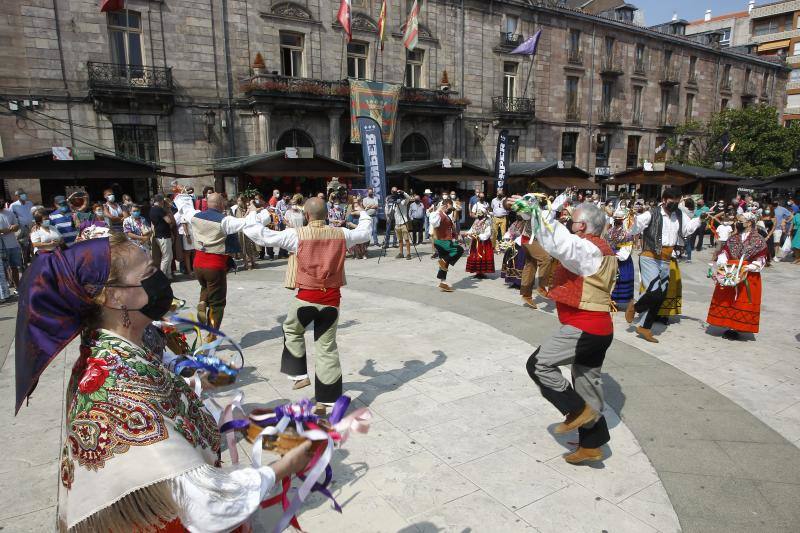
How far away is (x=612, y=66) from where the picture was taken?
97.0 ft

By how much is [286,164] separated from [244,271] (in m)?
5.72

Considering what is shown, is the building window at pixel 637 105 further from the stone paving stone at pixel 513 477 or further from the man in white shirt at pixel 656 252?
the stone paving stone at pixel 513 477

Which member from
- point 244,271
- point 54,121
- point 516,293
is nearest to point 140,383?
point 516,293

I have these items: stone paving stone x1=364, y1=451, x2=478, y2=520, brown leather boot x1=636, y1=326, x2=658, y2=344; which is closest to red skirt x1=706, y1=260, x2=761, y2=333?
brown leather boot x1=636, y1=326, x2=658, y2=344

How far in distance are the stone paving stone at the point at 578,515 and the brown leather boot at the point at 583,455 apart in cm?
31

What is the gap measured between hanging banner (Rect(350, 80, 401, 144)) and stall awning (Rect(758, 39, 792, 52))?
147 ft

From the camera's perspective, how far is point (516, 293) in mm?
9602

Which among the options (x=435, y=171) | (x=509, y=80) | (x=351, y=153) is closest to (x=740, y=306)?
(x=435, y=171)

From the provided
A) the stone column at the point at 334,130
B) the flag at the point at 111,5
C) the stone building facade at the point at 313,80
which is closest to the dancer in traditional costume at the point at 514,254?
the stone building facade at the point at 313,80

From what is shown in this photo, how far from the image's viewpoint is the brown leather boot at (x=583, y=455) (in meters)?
3.62

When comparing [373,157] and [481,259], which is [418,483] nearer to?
[481,259]

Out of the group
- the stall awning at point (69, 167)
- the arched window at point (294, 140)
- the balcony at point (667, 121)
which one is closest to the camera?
the stall awning at point (69, 167)

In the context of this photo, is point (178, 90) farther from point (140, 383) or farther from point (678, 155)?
point (678, 155)

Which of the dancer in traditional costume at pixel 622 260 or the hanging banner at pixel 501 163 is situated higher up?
the hanging banner at pixel 501 163
